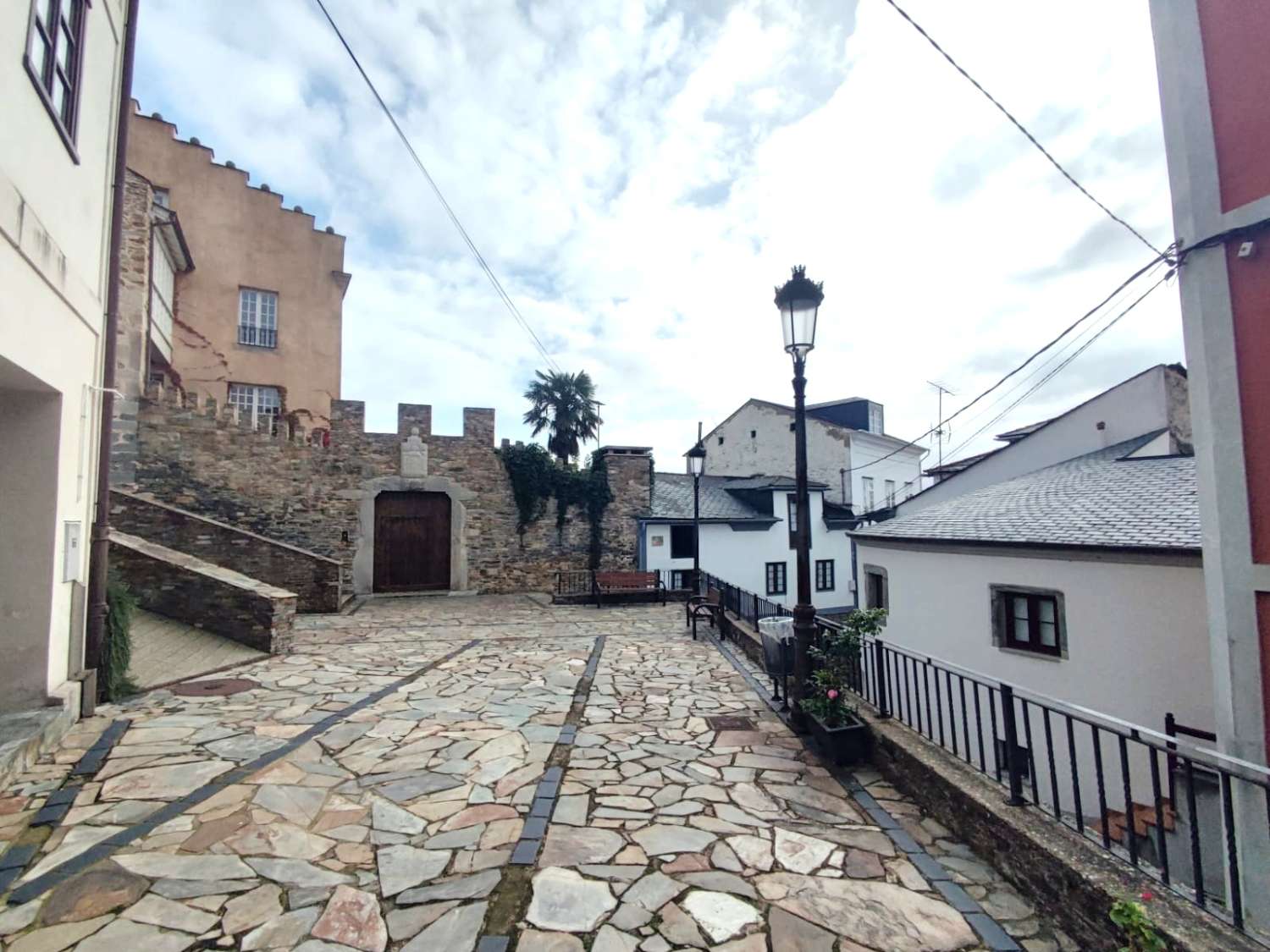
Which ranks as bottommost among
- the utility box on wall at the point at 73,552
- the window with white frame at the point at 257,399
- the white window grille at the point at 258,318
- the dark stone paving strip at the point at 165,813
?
the dark stone paving strip at the point at 165,813

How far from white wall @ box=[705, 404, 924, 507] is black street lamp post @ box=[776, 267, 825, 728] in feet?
65.3

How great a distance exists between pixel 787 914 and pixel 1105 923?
1.31 meters

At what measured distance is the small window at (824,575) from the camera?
964 inches

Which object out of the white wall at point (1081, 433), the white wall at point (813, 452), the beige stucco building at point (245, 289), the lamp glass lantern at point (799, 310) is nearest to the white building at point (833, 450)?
the white wall at point (813, 452)

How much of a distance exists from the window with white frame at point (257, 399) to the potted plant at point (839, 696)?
18.7 metres

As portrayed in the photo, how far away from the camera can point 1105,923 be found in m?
2.52

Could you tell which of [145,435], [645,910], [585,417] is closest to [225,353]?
[145,435]

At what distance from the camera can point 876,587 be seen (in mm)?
13781

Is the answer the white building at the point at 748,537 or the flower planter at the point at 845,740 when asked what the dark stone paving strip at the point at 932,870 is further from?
the white building at the point at 748,537

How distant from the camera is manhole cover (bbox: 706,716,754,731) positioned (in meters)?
5.53

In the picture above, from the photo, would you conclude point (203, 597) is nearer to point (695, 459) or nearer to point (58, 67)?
point (58, 67)

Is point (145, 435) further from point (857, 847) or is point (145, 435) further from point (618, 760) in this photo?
point (857, 847)

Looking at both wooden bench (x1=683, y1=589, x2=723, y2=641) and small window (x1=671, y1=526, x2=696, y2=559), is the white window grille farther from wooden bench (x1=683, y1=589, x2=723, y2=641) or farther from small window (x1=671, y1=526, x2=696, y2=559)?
wooden bench (x1=683, y1=589, x2=723, y2=641)

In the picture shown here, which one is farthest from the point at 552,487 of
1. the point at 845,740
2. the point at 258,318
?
the point at 845,740
